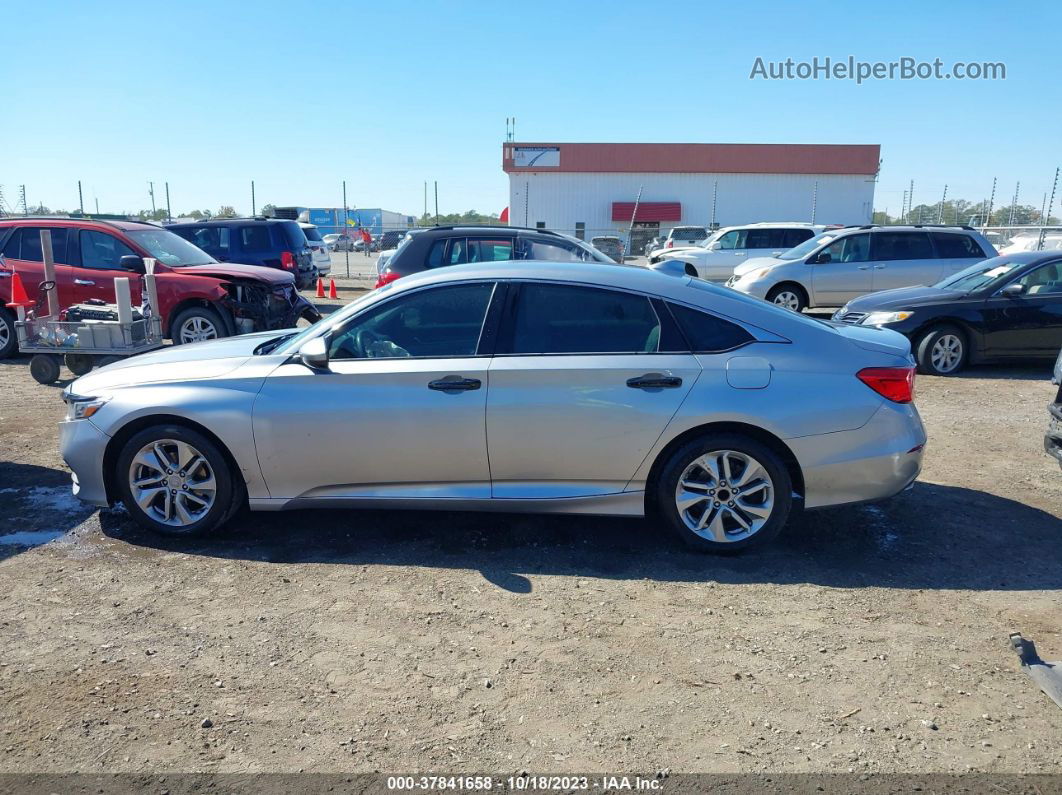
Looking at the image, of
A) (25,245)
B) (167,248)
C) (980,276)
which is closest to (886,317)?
(980,276)

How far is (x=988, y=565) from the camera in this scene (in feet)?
15.3

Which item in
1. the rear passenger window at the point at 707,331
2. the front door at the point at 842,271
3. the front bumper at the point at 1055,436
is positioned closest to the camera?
the rear passenger window at the point at 707,331

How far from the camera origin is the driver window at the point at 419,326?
486 cm

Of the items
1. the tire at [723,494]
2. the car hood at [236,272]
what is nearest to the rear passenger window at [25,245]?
the car hood at [236,272]

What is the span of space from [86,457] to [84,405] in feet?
1.02

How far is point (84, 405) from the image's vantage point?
4.99 m

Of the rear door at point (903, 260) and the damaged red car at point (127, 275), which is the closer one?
the damaged red car at point (127, 275)

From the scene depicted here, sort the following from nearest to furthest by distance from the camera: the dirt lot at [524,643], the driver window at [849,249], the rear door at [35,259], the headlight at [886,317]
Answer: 1. the dirt lot at [524,643]
2. the headlight at [886,317]
3. the rear door at [35,259]
4. the driver window at [849,249]

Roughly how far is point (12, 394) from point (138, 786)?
25.6 feet

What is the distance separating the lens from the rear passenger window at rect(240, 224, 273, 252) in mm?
16969

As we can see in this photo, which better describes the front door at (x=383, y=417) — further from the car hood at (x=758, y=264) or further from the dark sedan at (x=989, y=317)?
the car hood at (x=758, y=264)

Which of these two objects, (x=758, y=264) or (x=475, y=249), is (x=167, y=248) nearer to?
(x=475, y=249)

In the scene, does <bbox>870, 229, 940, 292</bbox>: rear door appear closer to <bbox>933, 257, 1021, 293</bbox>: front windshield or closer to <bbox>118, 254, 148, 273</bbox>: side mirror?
<bbox>933, 257, 1021, 293</bbox>: front windshield

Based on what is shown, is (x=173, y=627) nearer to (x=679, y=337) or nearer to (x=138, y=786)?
(x=138, y=786)
